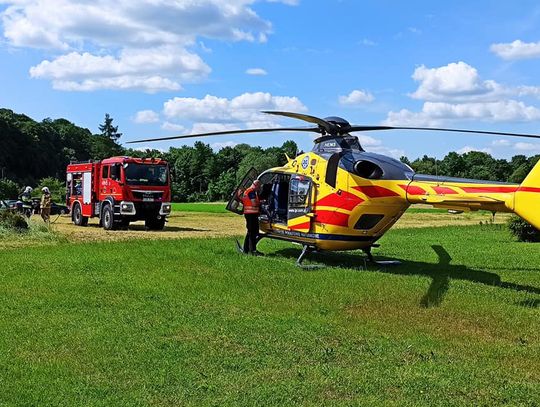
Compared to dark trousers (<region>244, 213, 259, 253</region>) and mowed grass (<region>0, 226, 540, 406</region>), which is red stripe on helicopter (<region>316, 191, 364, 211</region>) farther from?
dark trousers (<region>244, 213, 259, 253</region>)

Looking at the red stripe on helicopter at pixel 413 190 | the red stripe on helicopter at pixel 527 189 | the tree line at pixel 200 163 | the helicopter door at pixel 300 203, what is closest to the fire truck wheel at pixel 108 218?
the helicopter door at pixel 300 203

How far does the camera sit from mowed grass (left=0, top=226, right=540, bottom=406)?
5527mm

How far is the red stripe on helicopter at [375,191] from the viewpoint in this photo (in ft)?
40.6

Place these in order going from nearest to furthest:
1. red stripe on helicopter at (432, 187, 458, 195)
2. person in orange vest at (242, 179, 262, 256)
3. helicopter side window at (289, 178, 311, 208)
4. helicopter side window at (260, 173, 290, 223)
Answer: red stripe on helicopter at (432, 187, 458, 195)
helicopter side window at (289, 178, 311, 208)
helicopter side window at (260, 173, 290, 223)
person in orange vest at (242, 179, 262, 256)

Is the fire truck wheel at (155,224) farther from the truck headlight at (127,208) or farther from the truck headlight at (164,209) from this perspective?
the truck headlight at (127,208)

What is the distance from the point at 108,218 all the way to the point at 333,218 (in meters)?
13.3

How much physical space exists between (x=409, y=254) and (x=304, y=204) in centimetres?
443

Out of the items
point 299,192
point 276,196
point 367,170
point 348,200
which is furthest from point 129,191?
point 367,170

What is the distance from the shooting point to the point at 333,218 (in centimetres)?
1307

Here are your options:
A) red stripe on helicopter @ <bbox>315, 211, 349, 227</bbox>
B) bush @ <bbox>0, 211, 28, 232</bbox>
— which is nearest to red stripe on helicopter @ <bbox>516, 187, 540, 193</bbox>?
red stripe on helicopter @ <bbox>315, 211, 349, 227</bbox>

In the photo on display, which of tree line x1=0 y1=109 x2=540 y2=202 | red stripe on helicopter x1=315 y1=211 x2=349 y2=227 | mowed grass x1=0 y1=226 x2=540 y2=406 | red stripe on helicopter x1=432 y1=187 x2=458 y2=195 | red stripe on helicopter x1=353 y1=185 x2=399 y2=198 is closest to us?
mowed grass x1=0 y1=226 x2=540 y2=406

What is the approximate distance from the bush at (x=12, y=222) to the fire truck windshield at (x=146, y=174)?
427cm

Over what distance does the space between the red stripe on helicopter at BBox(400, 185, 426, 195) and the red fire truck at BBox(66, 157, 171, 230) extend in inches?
533

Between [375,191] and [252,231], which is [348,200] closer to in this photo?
[375,191]
